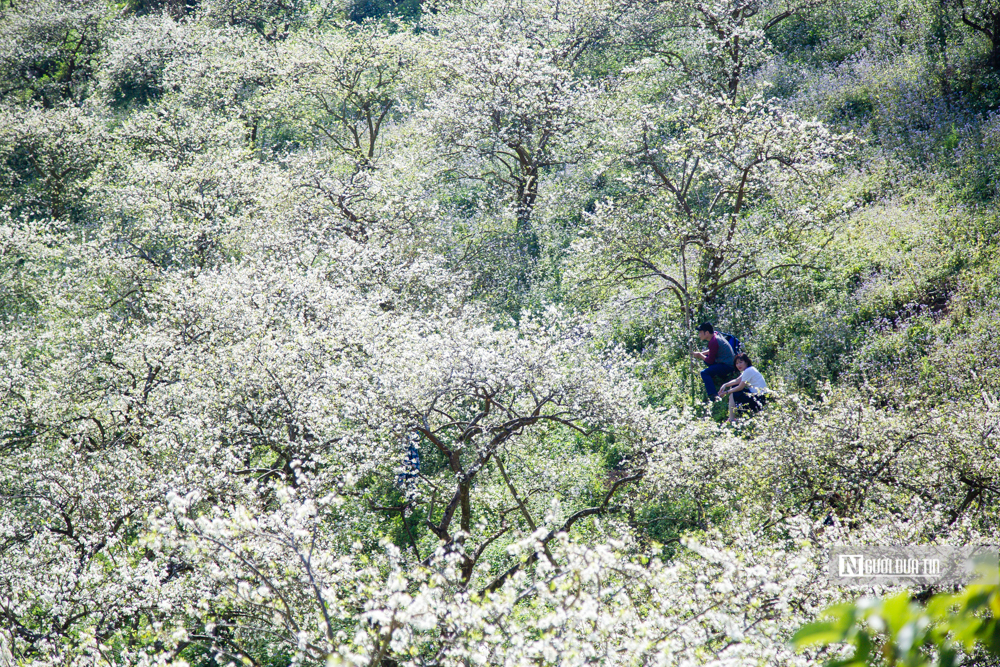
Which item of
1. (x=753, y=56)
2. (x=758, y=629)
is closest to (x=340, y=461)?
(x=758, y=629)

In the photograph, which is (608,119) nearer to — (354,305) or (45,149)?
(354,305)

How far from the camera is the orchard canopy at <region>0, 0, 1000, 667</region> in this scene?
8.75 metres

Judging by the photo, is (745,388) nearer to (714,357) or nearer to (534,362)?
(714,357)

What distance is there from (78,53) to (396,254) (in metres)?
43.9

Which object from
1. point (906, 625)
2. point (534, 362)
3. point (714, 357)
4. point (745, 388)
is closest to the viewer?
point (906, 625)

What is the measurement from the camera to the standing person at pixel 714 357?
1569cm

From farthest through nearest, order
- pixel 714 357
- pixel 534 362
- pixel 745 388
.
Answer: pixel 714 357, pixel 745 388, pixel 534 362

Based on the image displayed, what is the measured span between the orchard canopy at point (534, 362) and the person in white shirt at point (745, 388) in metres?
0.58

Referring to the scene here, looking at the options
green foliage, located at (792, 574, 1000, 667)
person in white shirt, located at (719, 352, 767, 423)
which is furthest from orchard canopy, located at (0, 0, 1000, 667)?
person in white shirt, located at (719, 352, 767, 423)

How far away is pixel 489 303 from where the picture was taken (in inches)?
861

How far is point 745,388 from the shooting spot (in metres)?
14.8

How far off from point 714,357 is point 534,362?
4574mm

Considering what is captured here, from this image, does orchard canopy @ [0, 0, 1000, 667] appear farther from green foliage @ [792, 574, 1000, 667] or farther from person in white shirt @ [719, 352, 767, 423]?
person in white shirt @ [719, 352, 767, 423]

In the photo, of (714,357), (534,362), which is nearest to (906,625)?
(534,362)
